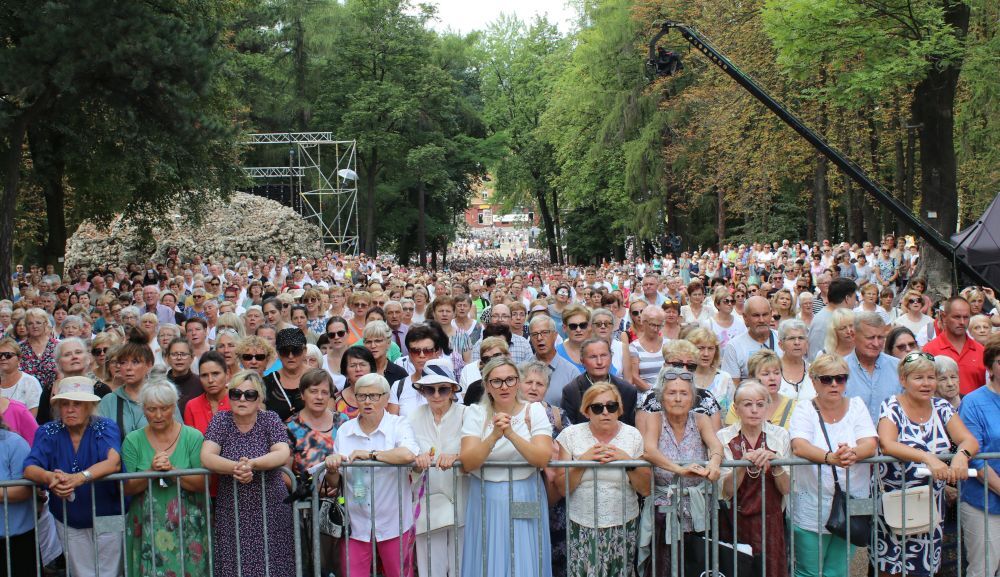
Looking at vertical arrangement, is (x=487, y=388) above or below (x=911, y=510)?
above

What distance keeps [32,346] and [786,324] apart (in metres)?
6.51

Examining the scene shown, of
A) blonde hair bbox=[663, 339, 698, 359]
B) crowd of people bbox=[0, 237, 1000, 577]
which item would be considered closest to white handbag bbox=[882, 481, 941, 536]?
crowd of people bbox=[0, 237, 1000, 577]

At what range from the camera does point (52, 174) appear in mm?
22094

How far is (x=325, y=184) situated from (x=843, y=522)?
47.4m

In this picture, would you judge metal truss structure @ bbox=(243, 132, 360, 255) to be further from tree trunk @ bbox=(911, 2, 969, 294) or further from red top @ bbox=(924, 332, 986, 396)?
red top @ bbox=(924, 332, 986, 396)

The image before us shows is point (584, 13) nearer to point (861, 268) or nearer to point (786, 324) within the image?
point (861, 268)

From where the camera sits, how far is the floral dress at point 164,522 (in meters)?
5.30

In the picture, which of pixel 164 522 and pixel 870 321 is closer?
pixel 164 522

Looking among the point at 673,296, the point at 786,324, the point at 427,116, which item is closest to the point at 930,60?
the point at 673,296

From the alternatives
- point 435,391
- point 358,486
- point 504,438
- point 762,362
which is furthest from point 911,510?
point 358,486

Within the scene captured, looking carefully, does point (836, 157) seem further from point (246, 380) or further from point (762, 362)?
point (246, 380)

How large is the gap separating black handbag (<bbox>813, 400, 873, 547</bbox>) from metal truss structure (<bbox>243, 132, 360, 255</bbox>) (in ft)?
136

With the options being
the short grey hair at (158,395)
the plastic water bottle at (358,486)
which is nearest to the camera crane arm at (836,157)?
the plastic water bottle at (358,486)

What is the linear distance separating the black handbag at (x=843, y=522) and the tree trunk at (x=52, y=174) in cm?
1931
